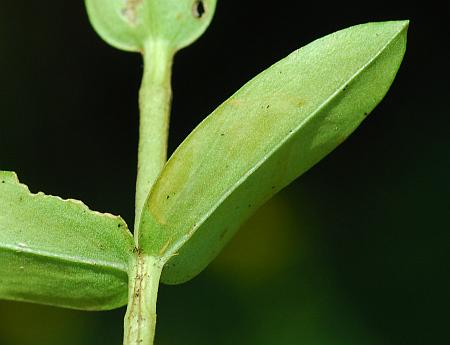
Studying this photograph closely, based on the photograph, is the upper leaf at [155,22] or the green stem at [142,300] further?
the upper leaf at [155,22]

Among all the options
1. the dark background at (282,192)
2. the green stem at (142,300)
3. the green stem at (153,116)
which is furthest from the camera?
the dark background at (282,192)

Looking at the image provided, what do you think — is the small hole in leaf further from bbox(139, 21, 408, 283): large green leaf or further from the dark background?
the dark background

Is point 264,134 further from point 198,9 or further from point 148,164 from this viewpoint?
point 198,9

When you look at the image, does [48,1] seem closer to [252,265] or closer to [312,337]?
[252,265]

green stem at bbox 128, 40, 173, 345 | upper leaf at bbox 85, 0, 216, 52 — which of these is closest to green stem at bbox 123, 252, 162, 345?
green stem at bbox 128, 40, 173, 345

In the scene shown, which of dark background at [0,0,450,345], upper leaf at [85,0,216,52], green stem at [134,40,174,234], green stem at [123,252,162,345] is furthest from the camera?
dark background at [0,0,450,345]

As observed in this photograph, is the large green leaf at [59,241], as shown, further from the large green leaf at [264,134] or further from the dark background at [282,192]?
the dark background at [282,192]

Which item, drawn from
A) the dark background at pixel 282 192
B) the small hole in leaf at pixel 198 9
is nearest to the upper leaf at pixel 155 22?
the small hole in leaf at pixel 198 9
